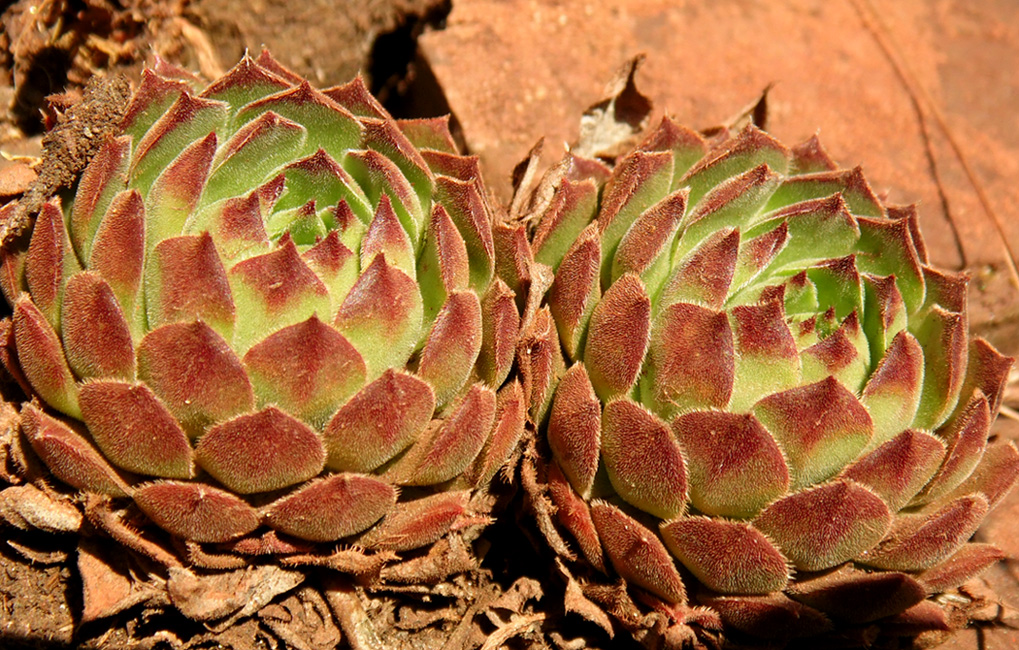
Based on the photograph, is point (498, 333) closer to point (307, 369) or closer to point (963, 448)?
point (307, 369)

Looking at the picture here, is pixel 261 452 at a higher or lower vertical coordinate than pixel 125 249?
lower

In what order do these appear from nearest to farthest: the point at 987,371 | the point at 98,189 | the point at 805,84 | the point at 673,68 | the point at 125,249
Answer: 1. the point at 125,249
2. the point at 98,189
3. the point at 987,371
4. the point at 673,68
5. the point at 805,84

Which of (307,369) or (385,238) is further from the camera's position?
(385,238)

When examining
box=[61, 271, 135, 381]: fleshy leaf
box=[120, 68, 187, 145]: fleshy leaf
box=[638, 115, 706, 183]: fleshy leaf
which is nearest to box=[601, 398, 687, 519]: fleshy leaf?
box=[638, 115, 706, 183]: fleshy leaf

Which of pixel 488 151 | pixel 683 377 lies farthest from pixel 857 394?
pixel 488 151

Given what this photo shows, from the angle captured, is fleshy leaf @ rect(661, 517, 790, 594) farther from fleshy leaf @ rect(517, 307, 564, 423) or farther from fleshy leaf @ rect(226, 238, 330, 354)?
fleshy leaf @ rect(226, 238, 330, 354)

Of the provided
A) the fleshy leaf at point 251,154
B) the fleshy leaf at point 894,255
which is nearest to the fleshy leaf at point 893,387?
the fleshy leaf at point 894,255

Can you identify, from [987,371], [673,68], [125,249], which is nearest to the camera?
[125,249]

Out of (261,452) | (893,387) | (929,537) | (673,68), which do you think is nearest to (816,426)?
(893,387)
